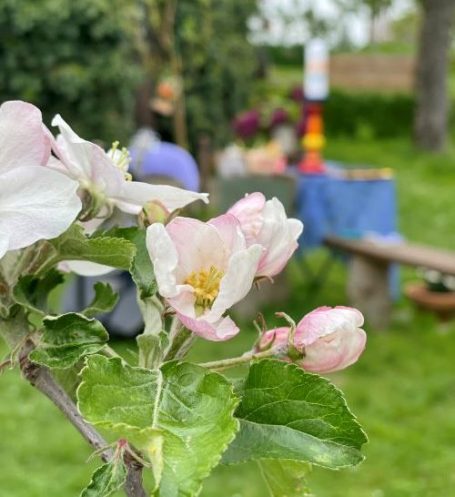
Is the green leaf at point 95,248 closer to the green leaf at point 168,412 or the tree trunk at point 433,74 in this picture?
the green leaf at point 168,412

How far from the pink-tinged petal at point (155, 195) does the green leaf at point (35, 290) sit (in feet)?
0.25

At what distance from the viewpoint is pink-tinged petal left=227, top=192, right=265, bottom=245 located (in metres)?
0.64

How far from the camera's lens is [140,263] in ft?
2.11

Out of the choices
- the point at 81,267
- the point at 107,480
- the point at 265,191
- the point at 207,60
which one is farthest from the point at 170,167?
the point at 207,60

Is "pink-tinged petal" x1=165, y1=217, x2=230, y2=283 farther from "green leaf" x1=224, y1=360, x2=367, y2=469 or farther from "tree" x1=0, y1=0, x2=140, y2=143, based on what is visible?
"tree" x1=0, y1=0, x2=140, y2=143

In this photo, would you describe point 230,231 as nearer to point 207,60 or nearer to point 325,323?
point 325,323

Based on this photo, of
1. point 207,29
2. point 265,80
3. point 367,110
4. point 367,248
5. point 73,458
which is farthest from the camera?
point 367,110

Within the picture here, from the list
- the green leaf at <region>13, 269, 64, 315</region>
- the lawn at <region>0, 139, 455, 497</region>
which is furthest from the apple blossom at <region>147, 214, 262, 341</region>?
the lawn at <region>0, 139, 455, 497</region>

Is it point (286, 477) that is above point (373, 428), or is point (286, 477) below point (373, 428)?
above

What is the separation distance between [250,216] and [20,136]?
0.15 m

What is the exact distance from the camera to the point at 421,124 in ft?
42.9

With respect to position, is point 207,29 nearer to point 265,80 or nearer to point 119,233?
point 265,80

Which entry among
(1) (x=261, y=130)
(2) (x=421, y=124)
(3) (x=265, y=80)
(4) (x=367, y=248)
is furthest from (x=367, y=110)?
(4) (x=367, y=248)

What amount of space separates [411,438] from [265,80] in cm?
→ 894
